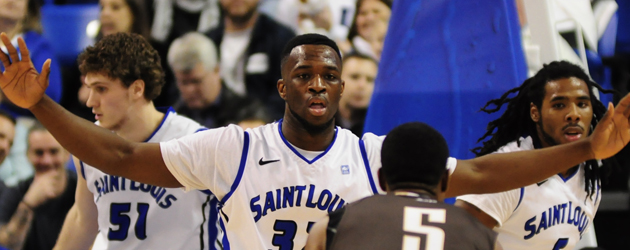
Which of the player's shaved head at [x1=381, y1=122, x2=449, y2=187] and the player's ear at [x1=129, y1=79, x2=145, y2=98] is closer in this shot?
the player's shaved head at [x1=381, y1=122, x2=449, y2=187]

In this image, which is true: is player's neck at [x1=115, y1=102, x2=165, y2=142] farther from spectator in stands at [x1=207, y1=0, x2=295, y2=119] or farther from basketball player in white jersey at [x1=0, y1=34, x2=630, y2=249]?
spectator in stands at [x1=207, y1=0, x2=295, y2=119]

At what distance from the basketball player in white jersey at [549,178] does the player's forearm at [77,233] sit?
6.40 ft

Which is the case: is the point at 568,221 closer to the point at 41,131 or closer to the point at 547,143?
the point at 547,143

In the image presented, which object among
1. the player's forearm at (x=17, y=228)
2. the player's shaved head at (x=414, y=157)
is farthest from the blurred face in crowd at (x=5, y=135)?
the player's shaved head at (x=414, y=157)

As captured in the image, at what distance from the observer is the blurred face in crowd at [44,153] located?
214 inches

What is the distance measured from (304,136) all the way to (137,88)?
118 centimetres

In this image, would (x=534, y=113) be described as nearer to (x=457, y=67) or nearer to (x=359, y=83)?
(x=457, y=67)

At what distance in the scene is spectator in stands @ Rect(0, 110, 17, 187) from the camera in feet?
18.0

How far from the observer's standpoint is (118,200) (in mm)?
3453

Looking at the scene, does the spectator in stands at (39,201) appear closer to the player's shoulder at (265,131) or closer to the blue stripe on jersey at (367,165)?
the player's shoulder at (265,131)

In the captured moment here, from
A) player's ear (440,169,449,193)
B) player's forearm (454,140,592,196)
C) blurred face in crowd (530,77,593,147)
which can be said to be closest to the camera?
player's ear (440,169,449,193)

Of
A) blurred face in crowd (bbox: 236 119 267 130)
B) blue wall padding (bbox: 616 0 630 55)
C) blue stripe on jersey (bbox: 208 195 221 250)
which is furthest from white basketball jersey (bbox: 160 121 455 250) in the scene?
blue wall padding (bbox: 616 0 630 55)

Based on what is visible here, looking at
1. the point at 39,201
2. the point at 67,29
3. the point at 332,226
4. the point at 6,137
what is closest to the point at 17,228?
the point at 39,201

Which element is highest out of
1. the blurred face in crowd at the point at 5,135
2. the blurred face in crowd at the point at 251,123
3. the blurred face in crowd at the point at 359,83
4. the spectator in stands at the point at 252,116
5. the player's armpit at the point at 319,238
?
the blurred face in crowd at the point at 359,83
